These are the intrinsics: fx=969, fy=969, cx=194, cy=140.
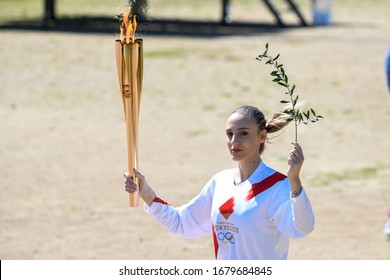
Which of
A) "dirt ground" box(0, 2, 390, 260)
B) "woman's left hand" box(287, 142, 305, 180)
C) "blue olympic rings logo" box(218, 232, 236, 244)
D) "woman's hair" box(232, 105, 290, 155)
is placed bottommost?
"dirt ground" box(0, 2, 390, 260)

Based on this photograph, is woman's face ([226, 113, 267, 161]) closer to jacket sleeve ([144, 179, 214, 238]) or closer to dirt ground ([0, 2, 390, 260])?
jacket sleeve ([144, 179, 214, 238])

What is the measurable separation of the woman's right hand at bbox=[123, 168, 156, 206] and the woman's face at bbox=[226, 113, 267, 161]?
1.64ft

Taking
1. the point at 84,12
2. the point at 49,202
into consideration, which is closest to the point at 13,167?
Answer: the point at 49,202

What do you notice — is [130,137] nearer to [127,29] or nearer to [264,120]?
[127,29]

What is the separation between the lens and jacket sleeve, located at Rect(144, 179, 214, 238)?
5.10 metres

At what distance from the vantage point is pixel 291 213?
14.8ft

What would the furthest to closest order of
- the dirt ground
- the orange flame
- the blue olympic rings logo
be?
the dirt ground
the blue olympic rings logo
the orange flame

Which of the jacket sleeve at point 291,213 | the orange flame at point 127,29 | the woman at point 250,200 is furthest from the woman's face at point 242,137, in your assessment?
the orange flame at point 127,29

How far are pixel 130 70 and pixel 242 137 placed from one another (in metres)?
0.65

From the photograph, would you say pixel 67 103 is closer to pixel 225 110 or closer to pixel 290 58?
pixel 225 110

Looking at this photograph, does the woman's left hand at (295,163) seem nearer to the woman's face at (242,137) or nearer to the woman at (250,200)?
the woman at (250,200)

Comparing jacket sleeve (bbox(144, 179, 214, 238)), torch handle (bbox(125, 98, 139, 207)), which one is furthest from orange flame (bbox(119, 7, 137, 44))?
jacket sleeve (bbox(144, 179, 214, 238))

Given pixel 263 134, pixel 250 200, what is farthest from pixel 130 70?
pixel 250 200

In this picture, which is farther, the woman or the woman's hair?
the woman's hair
